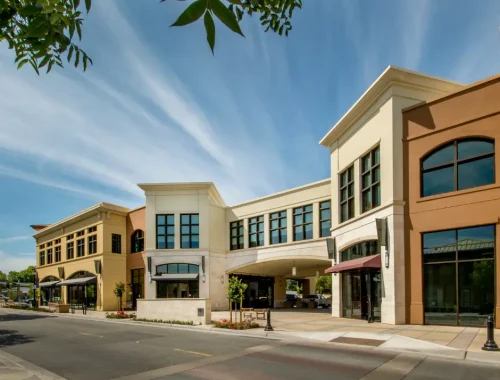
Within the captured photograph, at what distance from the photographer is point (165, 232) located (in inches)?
1513

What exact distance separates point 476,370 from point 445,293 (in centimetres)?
A: 878

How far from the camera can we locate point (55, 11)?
2.96 meters

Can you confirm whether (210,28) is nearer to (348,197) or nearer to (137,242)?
(348,197)

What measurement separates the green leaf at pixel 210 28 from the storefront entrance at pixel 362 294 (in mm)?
20656

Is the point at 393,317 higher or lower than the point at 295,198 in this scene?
lower

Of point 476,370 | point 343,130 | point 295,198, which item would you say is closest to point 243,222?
point 295,198

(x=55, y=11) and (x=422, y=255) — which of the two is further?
(x=422, y=255)

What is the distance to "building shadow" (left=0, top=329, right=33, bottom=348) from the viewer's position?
55.8 ft

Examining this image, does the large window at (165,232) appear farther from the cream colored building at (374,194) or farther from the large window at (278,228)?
the cream colored building at (374,194)

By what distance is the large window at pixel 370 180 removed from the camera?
22156 millimetres

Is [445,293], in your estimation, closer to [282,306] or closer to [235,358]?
[235,358]

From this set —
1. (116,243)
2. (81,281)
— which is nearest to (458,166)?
(116,243)

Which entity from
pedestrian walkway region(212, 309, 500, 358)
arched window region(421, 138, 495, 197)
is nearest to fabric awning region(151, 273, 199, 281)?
pedestrian walkway region(212, 309, 500, 358)

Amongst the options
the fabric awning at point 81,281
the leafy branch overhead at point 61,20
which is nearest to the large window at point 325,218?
the fabric awning at point 81,281
